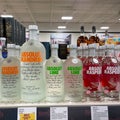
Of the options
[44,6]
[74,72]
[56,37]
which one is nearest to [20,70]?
[74,72]

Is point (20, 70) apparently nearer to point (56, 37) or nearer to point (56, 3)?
point (56, 3)

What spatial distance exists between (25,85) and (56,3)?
21.3 feet

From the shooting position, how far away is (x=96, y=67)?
92 cm

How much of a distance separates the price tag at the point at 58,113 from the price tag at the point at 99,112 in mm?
99

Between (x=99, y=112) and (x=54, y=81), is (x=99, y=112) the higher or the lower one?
the lower one

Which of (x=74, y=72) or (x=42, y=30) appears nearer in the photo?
(x=74, y=72)

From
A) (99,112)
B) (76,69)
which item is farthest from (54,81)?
(99,112)

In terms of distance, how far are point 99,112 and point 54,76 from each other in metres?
0.21

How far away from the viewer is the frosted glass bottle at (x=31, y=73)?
0.87m

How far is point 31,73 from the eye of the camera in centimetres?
87

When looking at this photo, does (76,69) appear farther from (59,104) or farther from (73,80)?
(59,104)

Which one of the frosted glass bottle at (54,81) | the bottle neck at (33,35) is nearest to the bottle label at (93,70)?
the frosted glass bottle at (54,81)

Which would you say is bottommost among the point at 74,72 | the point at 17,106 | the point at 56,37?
the point at 17,106

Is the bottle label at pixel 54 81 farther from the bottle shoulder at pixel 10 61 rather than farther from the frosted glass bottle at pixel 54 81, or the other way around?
the bottle shoulder at pixel 10 61
